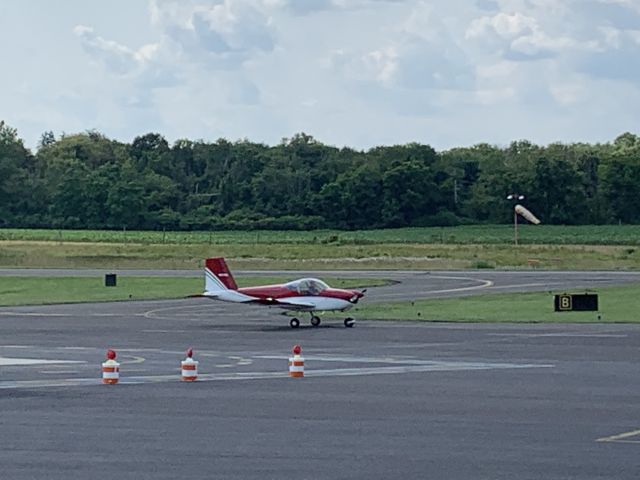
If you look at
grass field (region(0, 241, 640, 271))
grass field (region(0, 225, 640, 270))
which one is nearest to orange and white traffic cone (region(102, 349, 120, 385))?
grass field (region(0, 241, 640, 271))

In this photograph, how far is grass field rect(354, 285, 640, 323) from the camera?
50312 mm

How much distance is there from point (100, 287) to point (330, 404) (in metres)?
52.2

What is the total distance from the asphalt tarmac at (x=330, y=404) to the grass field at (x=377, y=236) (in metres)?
88.3

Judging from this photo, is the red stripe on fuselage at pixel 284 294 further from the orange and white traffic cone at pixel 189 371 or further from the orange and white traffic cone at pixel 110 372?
the orange and white traffic cone at pixel 110 372

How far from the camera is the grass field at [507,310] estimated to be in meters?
50.3

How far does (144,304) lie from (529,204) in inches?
4162

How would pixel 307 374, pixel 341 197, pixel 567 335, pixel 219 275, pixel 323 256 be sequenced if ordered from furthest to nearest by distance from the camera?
pixel 341 197
pixel 323 256
pixel 219 275
pixel 567 335
pixel 307 374

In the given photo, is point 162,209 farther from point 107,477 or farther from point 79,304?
point 107,477

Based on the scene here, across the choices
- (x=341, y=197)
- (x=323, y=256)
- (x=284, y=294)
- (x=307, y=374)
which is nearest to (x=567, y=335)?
(x=284, y=294)

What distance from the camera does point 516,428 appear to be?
2086cm

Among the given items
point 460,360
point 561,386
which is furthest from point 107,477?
point 460,360

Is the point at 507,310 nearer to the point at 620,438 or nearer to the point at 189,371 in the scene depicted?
the point at 189,371

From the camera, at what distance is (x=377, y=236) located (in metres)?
152

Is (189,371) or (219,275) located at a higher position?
(219,275)
